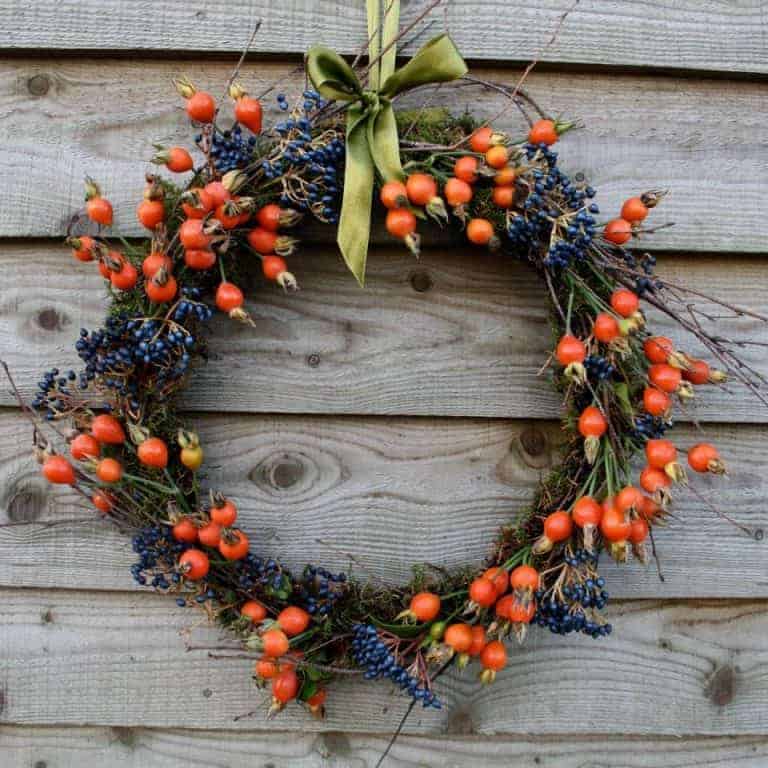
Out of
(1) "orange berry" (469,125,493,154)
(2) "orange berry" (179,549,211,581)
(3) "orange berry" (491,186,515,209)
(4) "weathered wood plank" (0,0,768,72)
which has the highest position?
(4) "weathered wood plank" (0,0,768,72)

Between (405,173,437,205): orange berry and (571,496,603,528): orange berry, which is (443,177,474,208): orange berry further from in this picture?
(571,496,603,528): orange berry

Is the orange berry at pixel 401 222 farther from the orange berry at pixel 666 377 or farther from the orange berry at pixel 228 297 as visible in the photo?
the orange berry at pixel 666 377

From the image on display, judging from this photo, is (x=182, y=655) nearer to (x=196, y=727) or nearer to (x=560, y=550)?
(x=196, y=727)

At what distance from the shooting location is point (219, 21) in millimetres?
1108

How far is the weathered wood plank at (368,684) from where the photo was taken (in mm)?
1146

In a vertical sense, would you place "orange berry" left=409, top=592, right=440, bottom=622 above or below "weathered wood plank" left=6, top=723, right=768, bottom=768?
above

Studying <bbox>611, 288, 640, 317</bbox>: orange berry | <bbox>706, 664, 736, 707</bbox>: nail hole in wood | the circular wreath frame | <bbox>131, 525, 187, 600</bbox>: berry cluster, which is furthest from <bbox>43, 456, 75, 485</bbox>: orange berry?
<bbox>706, 664, 736, 707</bbox>: nail hole in wood

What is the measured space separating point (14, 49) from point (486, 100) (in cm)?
74

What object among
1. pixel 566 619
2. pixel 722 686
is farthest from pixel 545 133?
pixel 722 686

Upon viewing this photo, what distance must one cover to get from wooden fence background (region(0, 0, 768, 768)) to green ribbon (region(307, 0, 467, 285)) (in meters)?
0.14

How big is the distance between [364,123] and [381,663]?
752mm

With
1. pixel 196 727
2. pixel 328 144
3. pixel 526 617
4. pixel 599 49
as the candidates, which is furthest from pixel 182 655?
pixel 599 49

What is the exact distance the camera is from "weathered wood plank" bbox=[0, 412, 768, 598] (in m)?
1.13

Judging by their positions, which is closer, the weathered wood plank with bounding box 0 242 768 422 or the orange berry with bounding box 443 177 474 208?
the orange berry with bounding box 443 177 474 208
